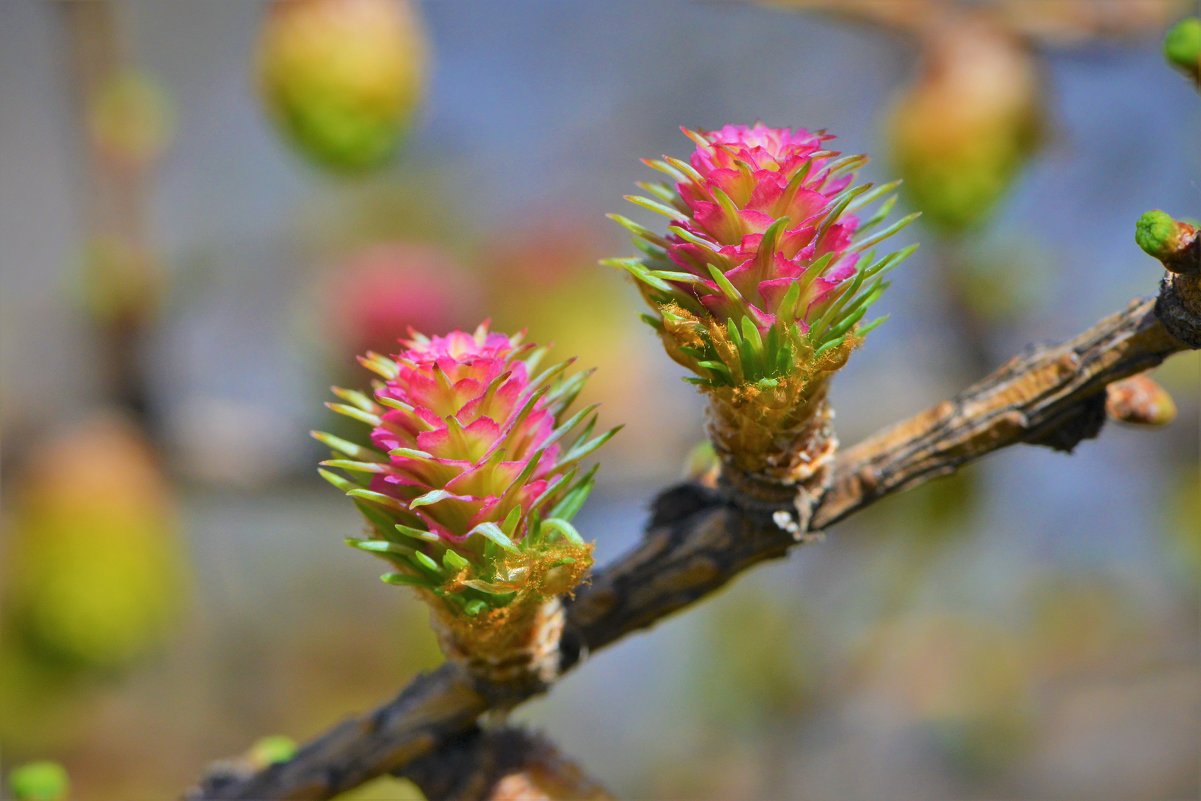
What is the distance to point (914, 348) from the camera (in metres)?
1.58

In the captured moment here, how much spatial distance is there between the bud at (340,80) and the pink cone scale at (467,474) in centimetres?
85

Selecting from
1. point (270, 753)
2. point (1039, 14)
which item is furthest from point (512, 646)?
point (1039, 14)

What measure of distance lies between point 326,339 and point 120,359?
0.97ft

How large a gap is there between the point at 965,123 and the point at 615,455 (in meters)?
0.53

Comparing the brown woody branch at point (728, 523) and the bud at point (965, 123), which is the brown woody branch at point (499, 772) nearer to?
the brown woody branch at point (728, 523)

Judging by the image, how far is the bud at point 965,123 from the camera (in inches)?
45.4

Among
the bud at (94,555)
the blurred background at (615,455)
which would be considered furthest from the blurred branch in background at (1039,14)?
the bud at (94,555)

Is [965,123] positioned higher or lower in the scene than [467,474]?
higher

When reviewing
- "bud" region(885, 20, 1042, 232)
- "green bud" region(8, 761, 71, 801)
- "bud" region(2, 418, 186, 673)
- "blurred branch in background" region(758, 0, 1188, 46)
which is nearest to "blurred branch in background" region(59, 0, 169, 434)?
"bud" region(2, 418, 186, 673)

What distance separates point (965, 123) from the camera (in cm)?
116

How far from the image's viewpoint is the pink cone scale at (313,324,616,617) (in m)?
0.36

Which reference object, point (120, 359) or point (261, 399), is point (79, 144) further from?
point (261, 399)

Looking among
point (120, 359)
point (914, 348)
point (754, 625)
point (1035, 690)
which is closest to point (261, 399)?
point (120, 359)

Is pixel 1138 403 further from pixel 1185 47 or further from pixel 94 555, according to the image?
pixel 94 555
